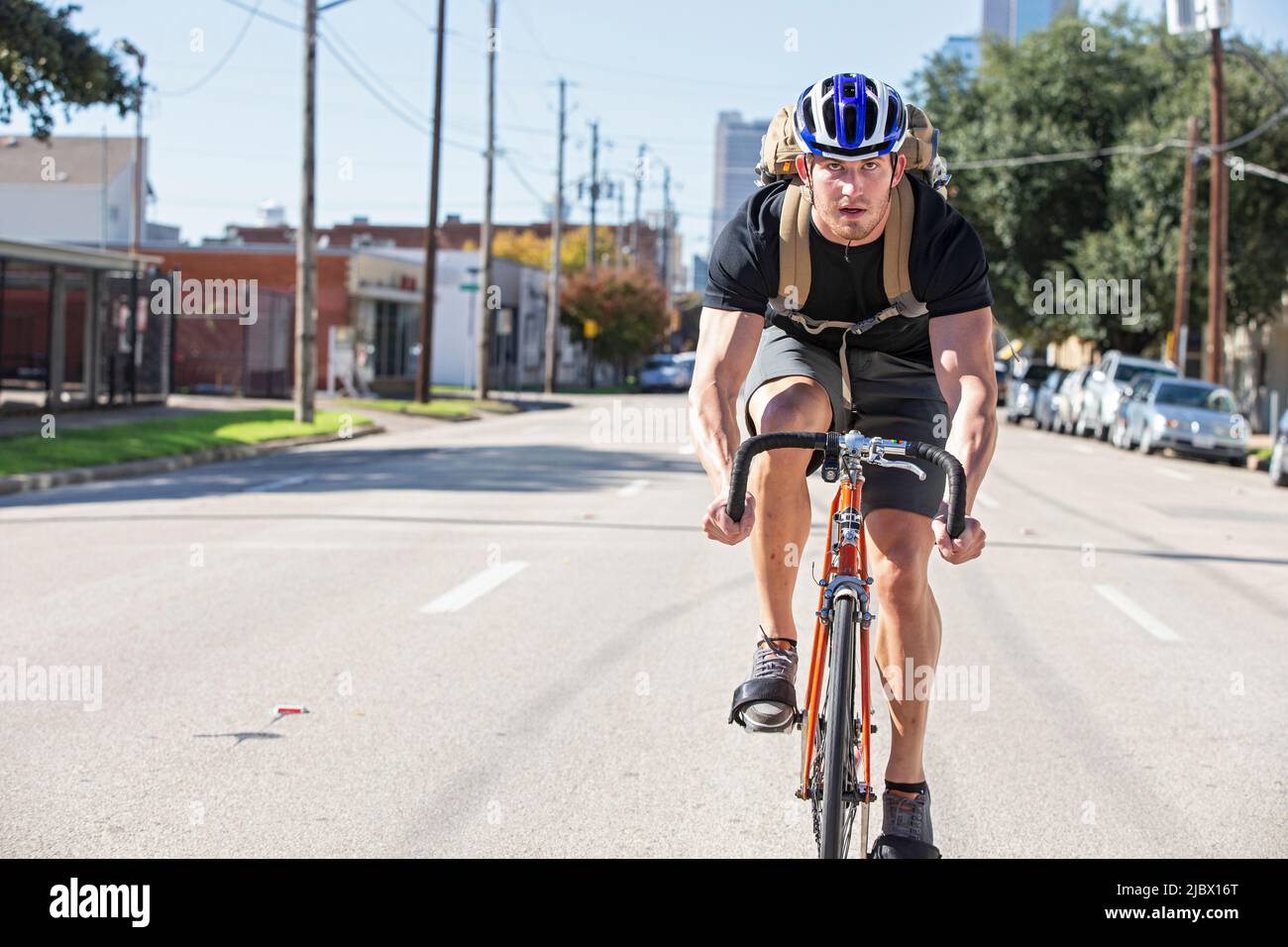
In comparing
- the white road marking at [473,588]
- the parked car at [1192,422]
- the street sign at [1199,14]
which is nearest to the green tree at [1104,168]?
the parked car at [1192,422]

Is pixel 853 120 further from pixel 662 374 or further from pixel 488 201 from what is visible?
pixel 662 374

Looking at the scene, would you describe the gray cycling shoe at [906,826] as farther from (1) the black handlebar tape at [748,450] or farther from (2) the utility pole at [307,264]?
(2) the utility pole at [307,264]

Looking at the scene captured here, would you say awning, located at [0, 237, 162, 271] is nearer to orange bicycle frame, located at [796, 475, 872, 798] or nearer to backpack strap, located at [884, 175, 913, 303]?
backpack strap, located at [884, 175, 913, 303]

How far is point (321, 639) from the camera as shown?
814 centimetres

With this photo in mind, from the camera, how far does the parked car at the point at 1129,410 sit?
31.6 m

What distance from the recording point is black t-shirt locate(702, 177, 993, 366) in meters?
4.19

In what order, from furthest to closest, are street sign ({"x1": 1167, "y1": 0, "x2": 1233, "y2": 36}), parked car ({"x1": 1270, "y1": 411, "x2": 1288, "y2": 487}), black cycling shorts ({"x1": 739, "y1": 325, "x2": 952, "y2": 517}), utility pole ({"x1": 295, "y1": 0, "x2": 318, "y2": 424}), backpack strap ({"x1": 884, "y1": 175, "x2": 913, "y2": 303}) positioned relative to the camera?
street sign ({"x1": 1167, "y1": 0, "x2": 1233, "y2": 36}) < utility pole ({"x1": 295, "y1": 0, "x2": 318, "y2": 424}) < parked car ({"x1": 1270, "y1": 411, "x2": 1288, "y2": 487}) < black cycling shorts ({"x1": 739, "y1": 325, "x2": 952, "y2": 517}) < backpack strap ({"x1": 884, "y1": 175, "x2": 913, "y2": 303})

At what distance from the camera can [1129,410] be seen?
32.0 m

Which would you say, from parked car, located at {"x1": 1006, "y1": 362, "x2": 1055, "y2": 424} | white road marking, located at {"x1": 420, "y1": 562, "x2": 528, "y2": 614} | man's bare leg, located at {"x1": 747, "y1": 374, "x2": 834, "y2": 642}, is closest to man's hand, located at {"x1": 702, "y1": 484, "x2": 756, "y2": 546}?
man's bare leg, located at {"x1": 747, "y1": 374, "x2": 834, "y2": 642}

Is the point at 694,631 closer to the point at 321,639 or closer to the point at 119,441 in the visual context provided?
the point at 321,639

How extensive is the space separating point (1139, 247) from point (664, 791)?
41785 mm

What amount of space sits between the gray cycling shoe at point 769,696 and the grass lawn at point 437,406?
104 feet

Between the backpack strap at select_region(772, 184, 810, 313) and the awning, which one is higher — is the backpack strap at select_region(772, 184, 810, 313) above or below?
below

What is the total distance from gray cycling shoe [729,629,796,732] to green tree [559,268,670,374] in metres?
65.0
